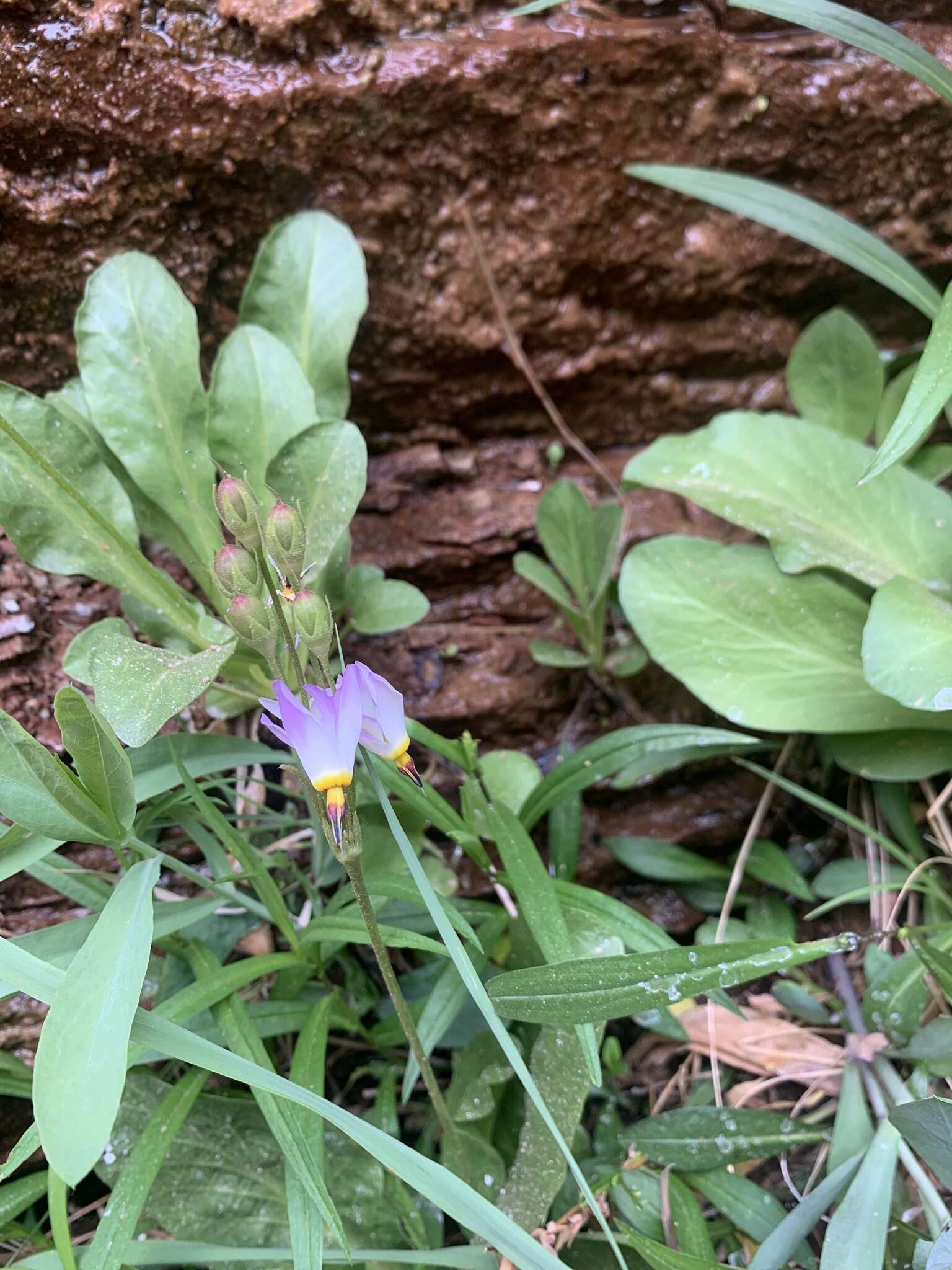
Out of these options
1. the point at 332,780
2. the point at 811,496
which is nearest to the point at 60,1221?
the point at 332,780

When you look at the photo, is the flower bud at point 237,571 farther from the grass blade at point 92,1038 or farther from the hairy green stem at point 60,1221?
the hairy green stem at point 60,1221

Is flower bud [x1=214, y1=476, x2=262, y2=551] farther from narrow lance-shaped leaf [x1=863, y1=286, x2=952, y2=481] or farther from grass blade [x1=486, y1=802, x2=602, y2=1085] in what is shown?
narrow lance-shaped leaf [x1=863, y1=286, x2=952, y2=481]

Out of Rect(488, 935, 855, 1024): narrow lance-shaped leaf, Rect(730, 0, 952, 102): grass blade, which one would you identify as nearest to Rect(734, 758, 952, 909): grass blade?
Rect(488, 935, 855, 1024): narrow lance-shaped leaf

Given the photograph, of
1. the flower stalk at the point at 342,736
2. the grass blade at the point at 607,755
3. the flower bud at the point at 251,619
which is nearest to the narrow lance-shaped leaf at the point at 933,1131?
the grass blade at the point at 607,755

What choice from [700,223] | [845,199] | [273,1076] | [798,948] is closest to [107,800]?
[273,1076]

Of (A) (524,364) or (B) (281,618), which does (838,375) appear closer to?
(A) (524,364)

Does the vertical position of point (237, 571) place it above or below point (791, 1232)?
above
